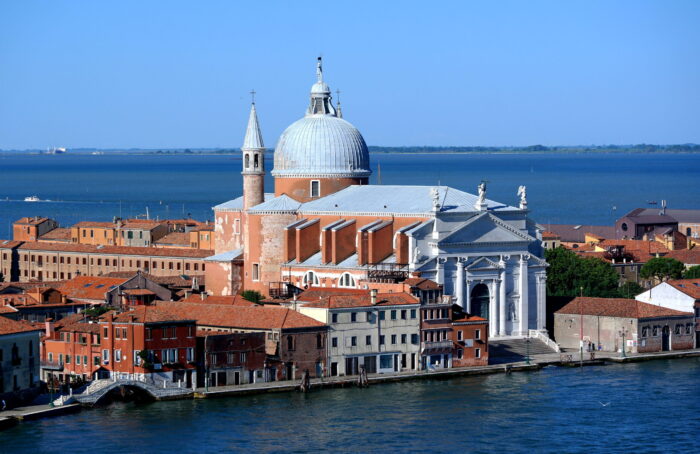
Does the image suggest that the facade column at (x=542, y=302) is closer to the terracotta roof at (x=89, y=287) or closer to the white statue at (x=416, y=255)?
Result: the white statue at (x=416, y=255)

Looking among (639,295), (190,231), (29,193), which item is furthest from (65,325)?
(29,193)

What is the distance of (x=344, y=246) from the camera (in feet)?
166

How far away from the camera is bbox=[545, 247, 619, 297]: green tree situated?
175 feet

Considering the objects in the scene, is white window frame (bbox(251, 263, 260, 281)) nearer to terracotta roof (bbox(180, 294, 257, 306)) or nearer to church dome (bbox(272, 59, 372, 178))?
church dome (bbox(272, 59, 372, 178))

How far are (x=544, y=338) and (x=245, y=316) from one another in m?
9.85

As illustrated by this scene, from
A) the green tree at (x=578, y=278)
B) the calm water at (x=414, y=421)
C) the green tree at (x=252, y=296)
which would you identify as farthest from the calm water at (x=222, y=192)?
the calm water at (x=414, y=421)

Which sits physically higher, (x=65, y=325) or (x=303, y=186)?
(x=303, y=186)

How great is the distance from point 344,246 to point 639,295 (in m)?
8.18

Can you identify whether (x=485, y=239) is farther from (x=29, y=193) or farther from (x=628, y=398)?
(x=29, y=193)

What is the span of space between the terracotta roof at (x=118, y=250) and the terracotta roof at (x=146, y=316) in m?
19.3

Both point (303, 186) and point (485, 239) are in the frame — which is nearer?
point (485, 239)

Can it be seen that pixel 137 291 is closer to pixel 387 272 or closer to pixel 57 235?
pixel 387 272

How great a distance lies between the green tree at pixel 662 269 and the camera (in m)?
57.6

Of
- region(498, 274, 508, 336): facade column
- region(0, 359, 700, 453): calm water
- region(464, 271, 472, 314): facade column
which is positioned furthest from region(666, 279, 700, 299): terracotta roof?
region(0, 359, 700, 453): calm water
